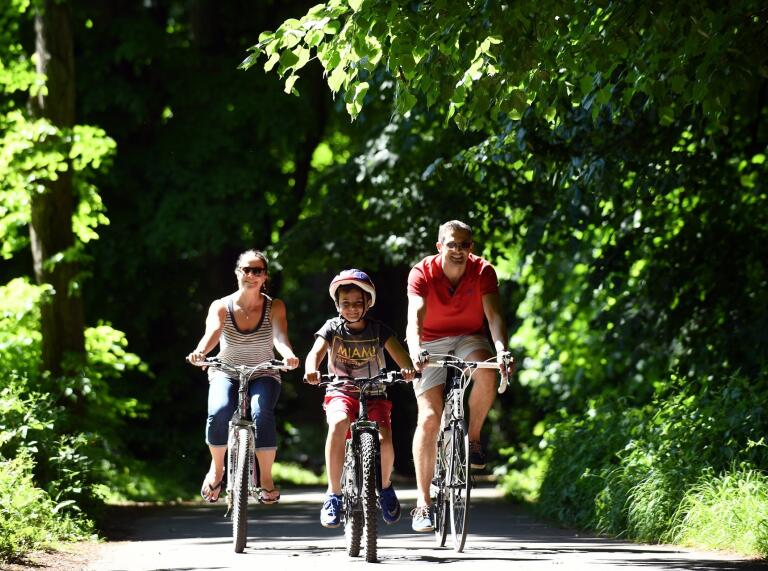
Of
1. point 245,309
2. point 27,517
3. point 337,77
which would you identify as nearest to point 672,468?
point 245,309

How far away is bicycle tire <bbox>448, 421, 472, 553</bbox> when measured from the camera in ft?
30.2

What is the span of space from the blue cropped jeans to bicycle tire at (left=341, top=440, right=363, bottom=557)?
928 millimetres

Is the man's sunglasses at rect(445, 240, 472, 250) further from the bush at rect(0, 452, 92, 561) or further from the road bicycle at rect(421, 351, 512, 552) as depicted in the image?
the bush at rect(0, 452, 92, 561)

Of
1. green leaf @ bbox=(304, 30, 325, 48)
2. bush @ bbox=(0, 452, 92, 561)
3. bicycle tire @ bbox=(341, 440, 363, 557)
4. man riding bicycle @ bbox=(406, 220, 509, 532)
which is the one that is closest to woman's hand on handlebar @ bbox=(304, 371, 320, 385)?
bicycle tire @ bbox=(341, 440, 363, 557)

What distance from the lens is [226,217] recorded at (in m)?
21.2

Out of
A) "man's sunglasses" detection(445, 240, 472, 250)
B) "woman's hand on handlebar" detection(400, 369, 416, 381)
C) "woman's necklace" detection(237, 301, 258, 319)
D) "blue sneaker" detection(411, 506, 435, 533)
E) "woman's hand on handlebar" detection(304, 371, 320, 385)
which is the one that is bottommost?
"blue sneaker" detection(411, 506, 435, 533)

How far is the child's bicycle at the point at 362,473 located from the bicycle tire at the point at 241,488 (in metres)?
0.76

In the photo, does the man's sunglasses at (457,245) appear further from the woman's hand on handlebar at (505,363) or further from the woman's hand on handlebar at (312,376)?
the woman's hand on handlebar at (312,376)

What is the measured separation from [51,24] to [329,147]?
14.2 meters

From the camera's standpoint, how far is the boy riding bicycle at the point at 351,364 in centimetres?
932

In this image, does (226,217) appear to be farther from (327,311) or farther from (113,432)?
(327,311)

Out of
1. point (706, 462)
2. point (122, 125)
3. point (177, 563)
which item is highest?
point (122, 125)

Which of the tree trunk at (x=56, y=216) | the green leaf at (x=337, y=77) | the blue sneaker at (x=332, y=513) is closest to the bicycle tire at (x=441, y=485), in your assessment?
the blue sneaker at (x=332, y=513)

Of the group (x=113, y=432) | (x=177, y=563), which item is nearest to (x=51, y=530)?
(x=177, y=563)
